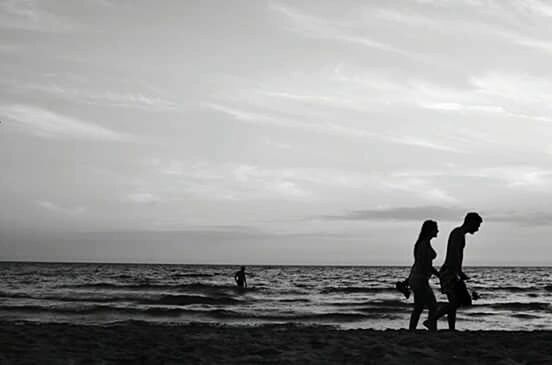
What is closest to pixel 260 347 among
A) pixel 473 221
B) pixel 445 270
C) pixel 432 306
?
pixel 432 306

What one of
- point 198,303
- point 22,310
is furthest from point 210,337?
point 198,303

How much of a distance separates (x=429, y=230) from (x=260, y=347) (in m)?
3.25

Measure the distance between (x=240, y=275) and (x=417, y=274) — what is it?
81.0ft

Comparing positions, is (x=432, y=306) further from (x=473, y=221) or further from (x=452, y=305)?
(x=473, y=221)

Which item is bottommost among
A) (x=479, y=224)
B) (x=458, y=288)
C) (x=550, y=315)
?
(x=550, y=315)

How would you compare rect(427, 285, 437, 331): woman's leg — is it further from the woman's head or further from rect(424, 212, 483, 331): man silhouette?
the woman's head

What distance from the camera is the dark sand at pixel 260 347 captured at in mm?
6613

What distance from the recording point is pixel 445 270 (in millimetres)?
9016

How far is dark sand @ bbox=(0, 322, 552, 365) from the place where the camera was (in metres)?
6.61

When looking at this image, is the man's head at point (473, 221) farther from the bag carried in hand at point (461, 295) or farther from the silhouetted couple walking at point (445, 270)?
the bag carried in hand at point (461, 295)

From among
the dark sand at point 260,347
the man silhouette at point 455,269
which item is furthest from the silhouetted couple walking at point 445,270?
the dark sand at point 260,347

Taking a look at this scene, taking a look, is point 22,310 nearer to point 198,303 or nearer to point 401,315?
point 198,303

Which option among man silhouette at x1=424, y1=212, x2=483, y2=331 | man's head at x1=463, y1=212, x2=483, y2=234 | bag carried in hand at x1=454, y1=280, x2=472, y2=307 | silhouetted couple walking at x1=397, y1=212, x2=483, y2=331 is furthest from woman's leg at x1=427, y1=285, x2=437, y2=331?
man's head at x1=463, y1=212, x2=483, y2=234

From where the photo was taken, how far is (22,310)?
64.8 feet
